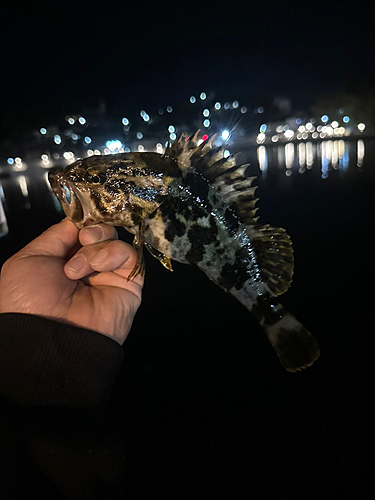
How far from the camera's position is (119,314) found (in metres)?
3.33

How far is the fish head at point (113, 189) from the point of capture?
9.78ft

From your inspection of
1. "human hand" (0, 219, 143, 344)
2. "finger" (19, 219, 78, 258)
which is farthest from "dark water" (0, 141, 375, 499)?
"finger" (19, 219, 78, 258)

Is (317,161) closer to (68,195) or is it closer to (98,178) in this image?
(98,178)

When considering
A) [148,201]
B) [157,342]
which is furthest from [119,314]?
[157,342]

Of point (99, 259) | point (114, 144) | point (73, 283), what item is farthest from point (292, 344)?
point (114, 144)

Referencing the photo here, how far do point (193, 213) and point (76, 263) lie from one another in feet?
4.16

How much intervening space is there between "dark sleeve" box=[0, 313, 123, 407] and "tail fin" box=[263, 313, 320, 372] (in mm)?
1751

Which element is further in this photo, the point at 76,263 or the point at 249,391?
the point at 249,391

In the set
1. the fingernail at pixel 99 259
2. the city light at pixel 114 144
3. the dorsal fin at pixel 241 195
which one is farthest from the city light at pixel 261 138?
the fingernail at pixel 99 259

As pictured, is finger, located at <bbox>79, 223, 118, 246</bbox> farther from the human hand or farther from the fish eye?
the fish eye

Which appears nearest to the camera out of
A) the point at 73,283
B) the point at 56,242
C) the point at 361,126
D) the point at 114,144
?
the point at 73,283

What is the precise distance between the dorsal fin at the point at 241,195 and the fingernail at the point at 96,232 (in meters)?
1.07

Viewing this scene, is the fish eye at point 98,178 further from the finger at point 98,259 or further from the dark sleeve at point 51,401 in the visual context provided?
the dark sleeve at point 51,401

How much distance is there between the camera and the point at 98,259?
9.71ft
